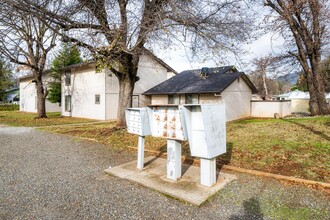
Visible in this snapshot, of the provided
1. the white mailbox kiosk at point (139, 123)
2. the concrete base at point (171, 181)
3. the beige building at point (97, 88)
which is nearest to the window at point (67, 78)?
the beige building at point (97, 88)

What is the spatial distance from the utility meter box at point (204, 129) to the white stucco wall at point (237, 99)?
12.4 metres

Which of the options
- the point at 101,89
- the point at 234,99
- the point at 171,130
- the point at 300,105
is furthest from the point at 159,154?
the point at 300,105

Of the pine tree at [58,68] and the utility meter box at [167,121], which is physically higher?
the pine tree at [58,68]

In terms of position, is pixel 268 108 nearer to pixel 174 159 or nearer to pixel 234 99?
pixel 234 99

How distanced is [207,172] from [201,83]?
1395 centimetres

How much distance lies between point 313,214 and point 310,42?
16.1 meters

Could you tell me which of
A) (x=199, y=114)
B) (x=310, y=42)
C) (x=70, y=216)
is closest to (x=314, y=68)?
(x=310, y=42)

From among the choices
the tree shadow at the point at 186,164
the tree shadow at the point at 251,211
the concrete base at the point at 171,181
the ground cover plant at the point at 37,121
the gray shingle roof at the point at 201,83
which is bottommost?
the tree shadow at the point at 251,211

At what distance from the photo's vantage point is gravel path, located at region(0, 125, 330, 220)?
123 inches

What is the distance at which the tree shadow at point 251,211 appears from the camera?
9.97 ft

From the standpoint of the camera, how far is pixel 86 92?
19.6 m

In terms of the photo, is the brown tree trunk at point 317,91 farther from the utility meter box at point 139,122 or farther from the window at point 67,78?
the window at point 67,78

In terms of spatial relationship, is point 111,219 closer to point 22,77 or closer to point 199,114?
point 199,114

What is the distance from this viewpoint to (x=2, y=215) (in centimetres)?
308
